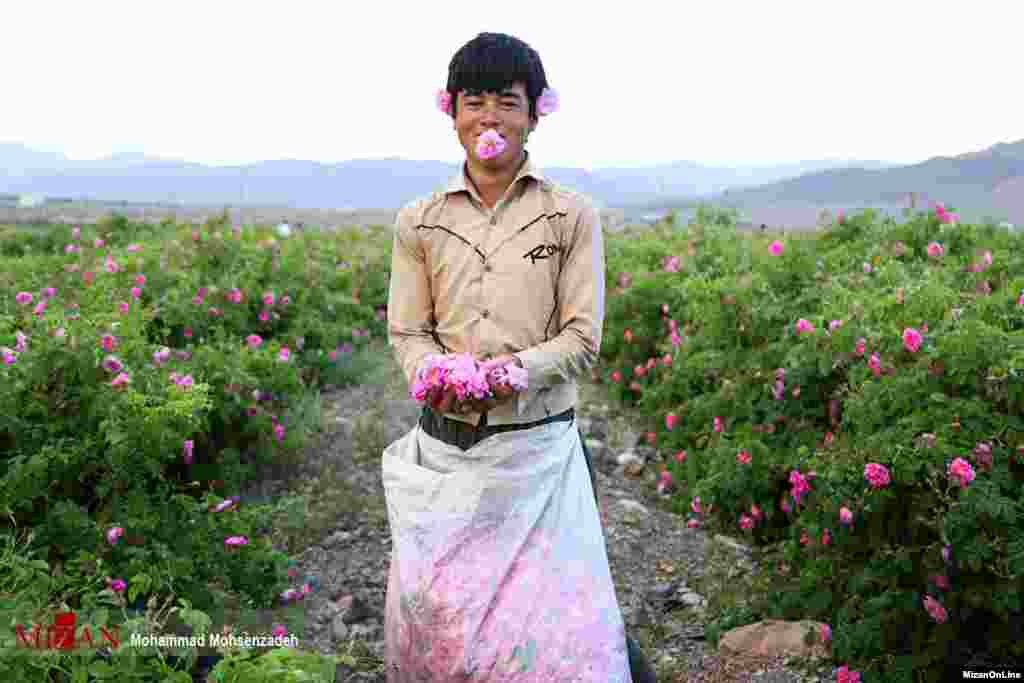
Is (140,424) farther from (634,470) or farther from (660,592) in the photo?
(634,470)

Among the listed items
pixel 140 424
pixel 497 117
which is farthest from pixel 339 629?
pixel 497 117

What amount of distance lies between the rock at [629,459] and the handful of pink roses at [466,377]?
3.56 metres

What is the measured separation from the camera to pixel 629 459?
5590 mm

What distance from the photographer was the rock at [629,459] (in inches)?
218

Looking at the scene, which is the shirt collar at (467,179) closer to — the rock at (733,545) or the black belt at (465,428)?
the black belt at (465,428)

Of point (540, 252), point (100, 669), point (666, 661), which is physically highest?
point (540, 252)

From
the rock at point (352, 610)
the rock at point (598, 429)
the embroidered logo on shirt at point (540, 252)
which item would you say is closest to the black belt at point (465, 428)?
the embroidered logo on shirt at point (540, 252)

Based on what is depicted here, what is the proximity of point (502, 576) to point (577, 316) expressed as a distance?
0.64m

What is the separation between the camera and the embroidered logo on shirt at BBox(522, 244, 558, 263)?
2283 mm

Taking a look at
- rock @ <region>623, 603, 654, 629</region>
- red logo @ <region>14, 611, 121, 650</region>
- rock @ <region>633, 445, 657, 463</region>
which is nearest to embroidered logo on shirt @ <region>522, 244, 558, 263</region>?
red logo @ <region>14, 611, 121, 650</region>

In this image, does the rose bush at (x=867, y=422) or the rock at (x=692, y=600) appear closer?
the rose bush at (x=867, y=422)

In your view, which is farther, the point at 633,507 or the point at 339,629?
the point at 633,507

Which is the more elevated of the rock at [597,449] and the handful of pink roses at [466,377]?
the handful of pink roses at [466,377]

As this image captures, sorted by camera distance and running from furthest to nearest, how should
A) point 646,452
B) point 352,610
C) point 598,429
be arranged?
point 598,429 → point 646,452 → point 352,610
